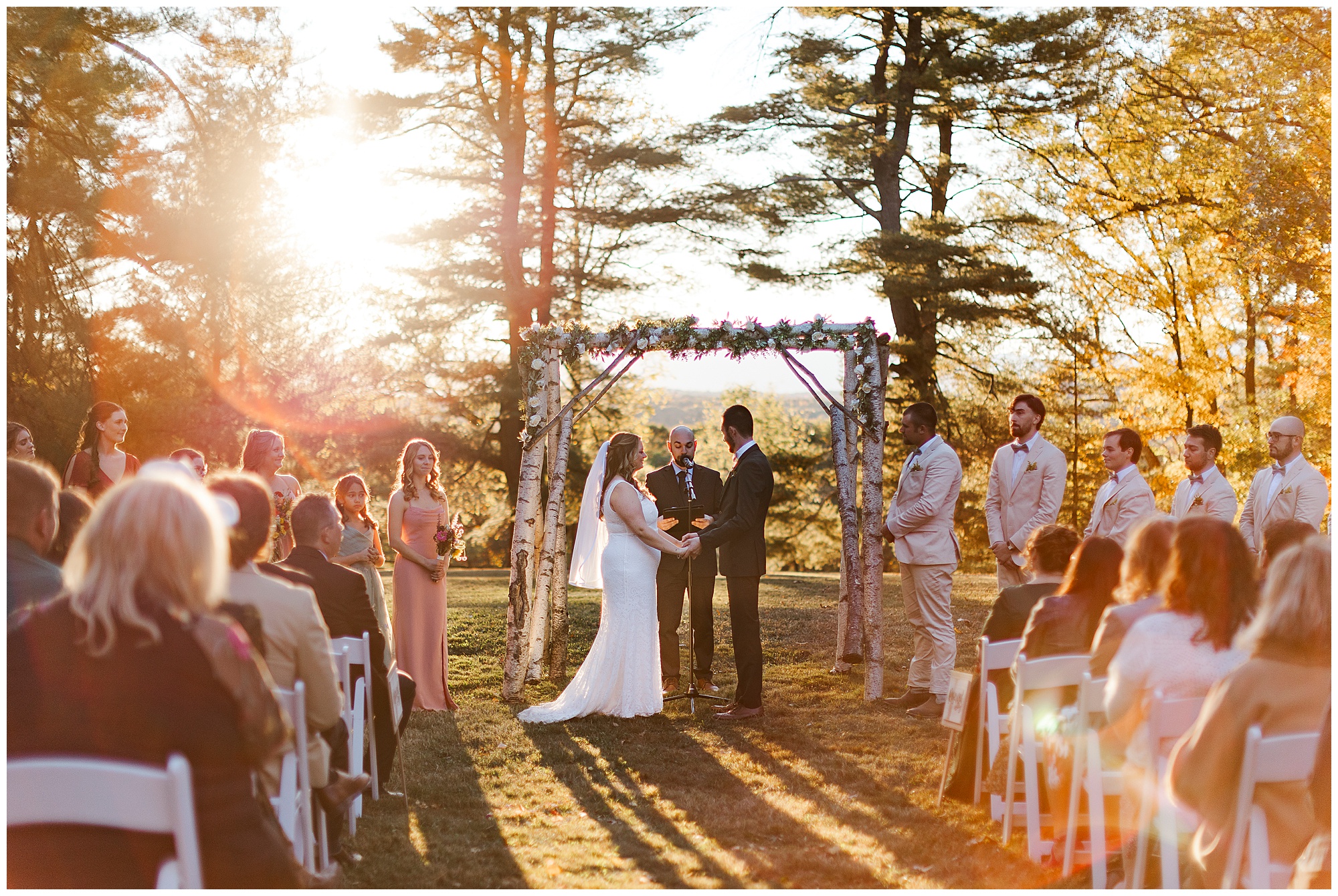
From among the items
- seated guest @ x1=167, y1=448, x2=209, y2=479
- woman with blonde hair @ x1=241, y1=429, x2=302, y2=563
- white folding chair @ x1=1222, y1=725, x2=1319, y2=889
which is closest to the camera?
white folding chair @ x1=1222, y1=725, x2=1319, y2=889

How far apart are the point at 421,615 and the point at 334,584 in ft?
9.33

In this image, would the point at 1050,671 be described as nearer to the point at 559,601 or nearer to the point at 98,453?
the point at 559,601

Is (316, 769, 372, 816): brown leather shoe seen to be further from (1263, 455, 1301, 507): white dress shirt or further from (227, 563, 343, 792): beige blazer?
(1263, 455, 1301, 507): white dress shirt

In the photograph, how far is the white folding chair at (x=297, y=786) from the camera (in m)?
3.56

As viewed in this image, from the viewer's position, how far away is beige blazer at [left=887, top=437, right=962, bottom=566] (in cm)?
776

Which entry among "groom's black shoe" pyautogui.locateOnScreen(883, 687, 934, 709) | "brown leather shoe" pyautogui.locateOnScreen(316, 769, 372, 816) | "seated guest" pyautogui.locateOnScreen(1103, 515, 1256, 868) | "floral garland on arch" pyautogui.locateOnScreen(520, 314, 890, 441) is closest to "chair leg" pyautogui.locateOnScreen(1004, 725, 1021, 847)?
"seated guest" pyautogui.locateOnScreen(1103, 515, 1256, 868)

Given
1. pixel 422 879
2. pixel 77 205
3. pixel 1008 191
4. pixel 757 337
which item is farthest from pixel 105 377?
pixel 1008 191

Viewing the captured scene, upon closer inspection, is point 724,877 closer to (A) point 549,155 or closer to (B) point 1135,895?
(B) point 1135,895

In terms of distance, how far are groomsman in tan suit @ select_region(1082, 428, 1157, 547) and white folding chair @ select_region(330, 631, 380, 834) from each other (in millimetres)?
4777

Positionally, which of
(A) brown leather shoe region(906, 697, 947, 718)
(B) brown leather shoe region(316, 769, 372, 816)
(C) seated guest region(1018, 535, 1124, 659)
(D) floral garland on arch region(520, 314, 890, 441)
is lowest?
(A) brown leather shoe region(906, 697, 947, 718)

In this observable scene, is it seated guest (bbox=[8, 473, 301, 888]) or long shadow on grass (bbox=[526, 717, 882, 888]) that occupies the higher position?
seated guest (bbox=[8, 473, 301, 888])

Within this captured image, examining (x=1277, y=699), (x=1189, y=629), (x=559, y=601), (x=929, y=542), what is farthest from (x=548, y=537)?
(x=1277, y=699)

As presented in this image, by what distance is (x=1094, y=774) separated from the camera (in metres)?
3.73

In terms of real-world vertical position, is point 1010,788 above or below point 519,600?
below
